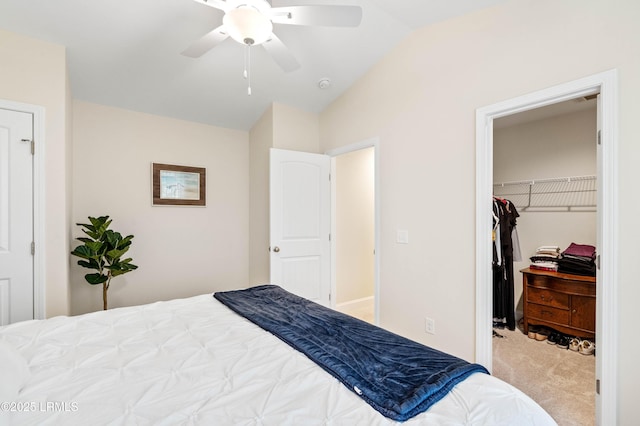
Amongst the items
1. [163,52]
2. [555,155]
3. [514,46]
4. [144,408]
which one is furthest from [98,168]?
[555,155]

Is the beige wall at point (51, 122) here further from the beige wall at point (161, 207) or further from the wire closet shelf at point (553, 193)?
the wire closet shelf at point (553, 193)

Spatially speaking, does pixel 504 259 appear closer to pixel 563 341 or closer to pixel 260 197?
pixel 563 341

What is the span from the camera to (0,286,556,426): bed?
851mm

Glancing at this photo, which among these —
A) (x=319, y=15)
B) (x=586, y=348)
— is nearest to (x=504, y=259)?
(x=586, y=348)

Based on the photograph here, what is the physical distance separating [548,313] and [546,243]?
2.65 ft

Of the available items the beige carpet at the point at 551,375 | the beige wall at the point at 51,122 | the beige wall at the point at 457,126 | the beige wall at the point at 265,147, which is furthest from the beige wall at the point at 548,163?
the beige wall at the point at 51,122

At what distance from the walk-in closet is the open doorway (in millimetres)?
1550

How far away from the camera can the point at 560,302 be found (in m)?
2.97

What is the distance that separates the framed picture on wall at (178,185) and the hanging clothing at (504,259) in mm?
3328

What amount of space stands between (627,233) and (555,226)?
2020 millimetres

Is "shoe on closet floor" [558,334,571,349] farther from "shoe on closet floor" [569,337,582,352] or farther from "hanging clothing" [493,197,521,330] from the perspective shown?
"hanging clothing" [493,197,521,330]

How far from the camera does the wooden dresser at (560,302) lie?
110 inches

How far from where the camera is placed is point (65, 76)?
2.32 metres

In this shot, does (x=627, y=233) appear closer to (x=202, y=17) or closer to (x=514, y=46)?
(x=514, y=46)
